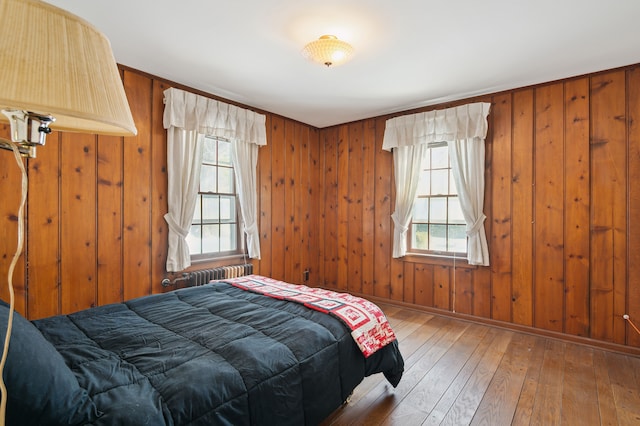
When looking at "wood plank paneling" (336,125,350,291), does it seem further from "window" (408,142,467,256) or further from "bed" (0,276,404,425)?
"bed" (0,276,404,425)

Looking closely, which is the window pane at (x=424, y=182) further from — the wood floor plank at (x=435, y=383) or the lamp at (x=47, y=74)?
the lamp at (x=47, y=74)

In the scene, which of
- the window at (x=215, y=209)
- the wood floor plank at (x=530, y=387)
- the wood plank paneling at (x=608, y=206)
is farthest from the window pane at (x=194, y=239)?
the wood plank paneling at (x=608, y=206)

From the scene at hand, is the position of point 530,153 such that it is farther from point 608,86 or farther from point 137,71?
point 137,71

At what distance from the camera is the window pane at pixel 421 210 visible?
13.3 feet

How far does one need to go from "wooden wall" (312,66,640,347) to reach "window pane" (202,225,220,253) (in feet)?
8.00

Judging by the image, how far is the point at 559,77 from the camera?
3146mm

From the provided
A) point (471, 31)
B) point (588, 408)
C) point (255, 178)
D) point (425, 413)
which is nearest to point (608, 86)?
point (471, 31)

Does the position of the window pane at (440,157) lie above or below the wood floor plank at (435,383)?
above

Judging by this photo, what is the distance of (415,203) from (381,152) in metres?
0.88

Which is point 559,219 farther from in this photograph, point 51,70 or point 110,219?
point 110,219

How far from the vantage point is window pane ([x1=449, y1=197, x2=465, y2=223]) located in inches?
150

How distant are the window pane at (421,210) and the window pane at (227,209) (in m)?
2.33

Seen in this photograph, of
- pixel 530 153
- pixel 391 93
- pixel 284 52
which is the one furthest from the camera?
pixel 391 93

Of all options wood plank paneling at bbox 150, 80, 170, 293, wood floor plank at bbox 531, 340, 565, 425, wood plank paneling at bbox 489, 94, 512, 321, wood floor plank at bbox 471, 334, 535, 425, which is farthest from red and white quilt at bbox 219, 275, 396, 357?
wood plank paneling at bbox 489, 94, 512, 321
